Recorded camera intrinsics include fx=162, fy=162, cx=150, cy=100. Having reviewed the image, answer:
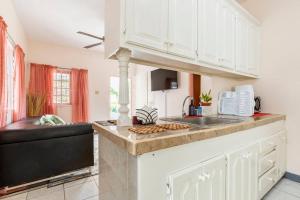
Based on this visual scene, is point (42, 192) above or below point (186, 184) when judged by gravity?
below

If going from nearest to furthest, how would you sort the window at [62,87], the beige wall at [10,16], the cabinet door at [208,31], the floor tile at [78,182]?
the cabinet door at [208,31] < the floor tile at [78,182] < the beige wall at [10,16] < the window at [62,87]

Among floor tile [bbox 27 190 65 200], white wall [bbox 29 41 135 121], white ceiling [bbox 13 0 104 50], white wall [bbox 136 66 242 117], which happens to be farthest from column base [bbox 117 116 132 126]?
white wall [bbox 29 41 135 121]

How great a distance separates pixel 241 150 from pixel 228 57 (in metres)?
1.09

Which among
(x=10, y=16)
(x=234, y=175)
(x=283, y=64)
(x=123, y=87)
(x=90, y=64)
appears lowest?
(x=234, y=175)

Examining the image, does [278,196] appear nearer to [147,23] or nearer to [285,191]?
[285,191]

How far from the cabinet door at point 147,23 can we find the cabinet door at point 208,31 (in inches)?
17.8

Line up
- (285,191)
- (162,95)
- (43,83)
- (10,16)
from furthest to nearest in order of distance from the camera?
(162,95), (43,83), (10,16), (285,191)

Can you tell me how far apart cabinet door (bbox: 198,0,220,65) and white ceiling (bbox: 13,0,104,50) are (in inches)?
75.4

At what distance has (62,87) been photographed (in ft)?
16.8

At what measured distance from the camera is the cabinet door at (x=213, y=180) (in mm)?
966

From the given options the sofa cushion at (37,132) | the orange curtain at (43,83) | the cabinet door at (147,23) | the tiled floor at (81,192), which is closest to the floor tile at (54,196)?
the tiled floor at (81,192)

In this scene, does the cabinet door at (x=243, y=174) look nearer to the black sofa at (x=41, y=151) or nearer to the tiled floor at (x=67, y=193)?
the tiled floor at (x=67, y=193)

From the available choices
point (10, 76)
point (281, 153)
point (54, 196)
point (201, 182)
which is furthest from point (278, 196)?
point (10, 76)

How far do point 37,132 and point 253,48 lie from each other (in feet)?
10.2
